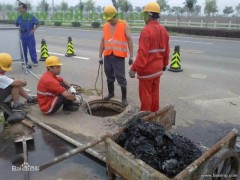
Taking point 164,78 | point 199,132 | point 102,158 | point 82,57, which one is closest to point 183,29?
point 82,57

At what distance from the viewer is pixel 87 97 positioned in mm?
6082

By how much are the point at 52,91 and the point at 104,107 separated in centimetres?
145

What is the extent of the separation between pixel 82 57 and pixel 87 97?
222 inches

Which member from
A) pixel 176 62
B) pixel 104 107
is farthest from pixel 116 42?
pixel 176 62

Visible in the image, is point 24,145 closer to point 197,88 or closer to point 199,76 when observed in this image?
point 197,88

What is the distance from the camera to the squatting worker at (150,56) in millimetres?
4230

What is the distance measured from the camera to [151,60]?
4.41 metres

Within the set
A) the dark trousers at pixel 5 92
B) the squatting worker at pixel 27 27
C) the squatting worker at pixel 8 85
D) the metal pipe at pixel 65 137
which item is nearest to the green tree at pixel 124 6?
the squatting worker at pixel 27 27

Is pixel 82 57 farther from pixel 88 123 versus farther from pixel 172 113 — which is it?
pixel 172 113

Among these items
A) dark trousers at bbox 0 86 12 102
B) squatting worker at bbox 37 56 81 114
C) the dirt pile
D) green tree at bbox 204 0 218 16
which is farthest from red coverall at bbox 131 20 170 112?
green tree at bbox 204 0 218 16

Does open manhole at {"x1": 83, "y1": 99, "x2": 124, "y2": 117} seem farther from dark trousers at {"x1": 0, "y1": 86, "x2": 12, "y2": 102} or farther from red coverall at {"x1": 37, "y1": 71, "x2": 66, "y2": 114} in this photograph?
dark trousers at {"x1": 0, "y1": 86, "x2": 12, "y2": 102}

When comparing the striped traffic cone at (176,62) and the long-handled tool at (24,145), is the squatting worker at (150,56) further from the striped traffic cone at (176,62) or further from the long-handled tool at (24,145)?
the striped traffic cone at (176,62)

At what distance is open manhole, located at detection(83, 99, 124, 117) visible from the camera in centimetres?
581

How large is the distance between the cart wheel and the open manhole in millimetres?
3014
